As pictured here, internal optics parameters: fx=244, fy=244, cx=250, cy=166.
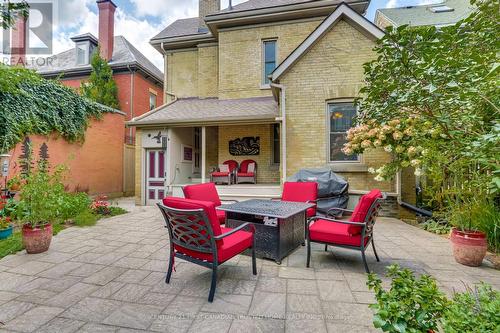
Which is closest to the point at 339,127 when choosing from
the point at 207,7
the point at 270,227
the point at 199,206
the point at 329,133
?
the point at 329,133

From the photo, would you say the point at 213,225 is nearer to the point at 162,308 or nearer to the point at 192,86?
the point at 162,308

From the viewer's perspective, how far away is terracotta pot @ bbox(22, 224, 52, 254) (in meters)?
4.16

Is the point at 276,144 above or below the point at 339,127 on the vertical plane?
below

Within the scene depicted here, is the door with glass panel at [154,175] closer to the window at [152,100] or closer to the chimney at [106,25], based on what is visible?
the window at [152,100]

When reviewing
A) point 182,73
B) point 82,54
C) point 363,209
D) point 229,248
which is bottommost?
point 229,248

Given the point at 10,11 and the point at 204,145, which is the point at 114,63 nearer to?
the point at 204,145

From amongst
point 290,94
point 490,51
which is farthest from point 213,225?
point 290,94

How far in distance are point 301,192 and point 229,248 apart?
3.05 m

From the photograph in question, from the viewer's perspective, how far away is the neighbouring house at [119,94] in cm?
1004

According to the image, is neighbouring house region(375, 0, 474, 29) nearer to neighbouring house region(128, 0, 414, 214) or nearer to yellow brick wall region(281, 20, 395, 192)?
neighbouring house region(128, 0, 414, 214)

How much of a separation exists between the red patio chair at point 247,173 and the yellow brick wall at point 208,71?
3.97 metres

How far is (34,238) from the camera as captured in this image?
416cm

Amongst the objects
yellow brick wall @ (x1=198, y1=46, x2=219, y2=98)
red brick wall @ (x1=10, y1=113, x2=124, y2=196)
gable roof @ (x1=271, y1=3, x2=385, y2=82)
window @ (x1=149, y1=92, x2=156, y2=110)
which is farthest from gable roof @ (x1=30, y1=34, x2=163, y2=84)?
gable roof @ (x1=271, y1=3, x2=385, y2=82)

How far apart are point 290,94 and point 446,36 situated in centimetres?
558
